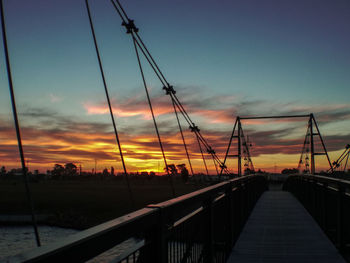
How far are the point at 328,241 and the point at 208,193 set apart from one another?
140 inches

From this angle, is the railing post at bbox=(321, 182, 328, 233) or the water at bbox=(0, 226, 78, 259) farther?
the water at bbox=(0, 226, 78, 259)

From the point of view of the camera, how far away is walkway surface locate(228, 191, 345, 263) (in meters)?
5.10

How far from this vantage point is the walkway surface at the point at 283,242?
5098mm

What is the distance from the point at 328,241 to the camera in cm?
613

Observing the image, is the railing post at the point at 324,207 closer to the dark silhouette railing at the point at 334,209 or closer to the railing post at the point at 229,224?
the dark silhouette railing at the point at 334,209

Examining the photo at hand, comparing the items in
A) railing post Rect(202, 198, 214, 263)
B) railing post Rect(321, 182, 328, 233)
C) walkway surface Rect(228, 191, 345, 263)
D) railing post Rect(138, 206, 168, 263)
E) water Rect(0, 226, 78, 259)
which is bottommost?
water Rect(0, 226, 78, 259)

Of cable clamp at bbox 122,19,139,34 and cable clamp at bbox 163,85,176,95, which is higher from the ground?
cable clamp at bbox 122,19,139,34

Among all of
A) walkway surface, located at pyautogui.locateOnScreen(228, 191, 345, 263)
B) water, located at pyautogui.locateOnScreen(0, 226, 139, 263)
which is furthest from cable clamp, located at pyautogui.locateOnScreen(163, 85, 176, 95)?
water, located at pyautogui.locateOnScreen(0, 226, 139, 263)

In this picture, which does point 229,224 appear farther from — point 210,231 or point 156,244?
point 156,244

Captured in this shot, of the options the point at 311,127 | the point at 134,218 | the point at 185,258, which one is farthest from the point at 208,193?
the point at 311,127

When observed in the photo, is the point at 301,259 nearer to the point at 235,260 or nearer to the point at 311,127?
the point at 235,260

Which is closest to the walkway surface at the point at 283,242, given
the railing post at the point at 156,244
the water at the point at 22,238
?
the railing post at the point at 156,244

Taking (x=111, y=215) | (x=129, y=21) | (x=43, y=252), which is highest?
(x=129, y=21)

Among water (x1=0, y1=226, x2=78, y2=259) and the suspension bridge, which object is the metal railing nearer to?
the suspension bridge
